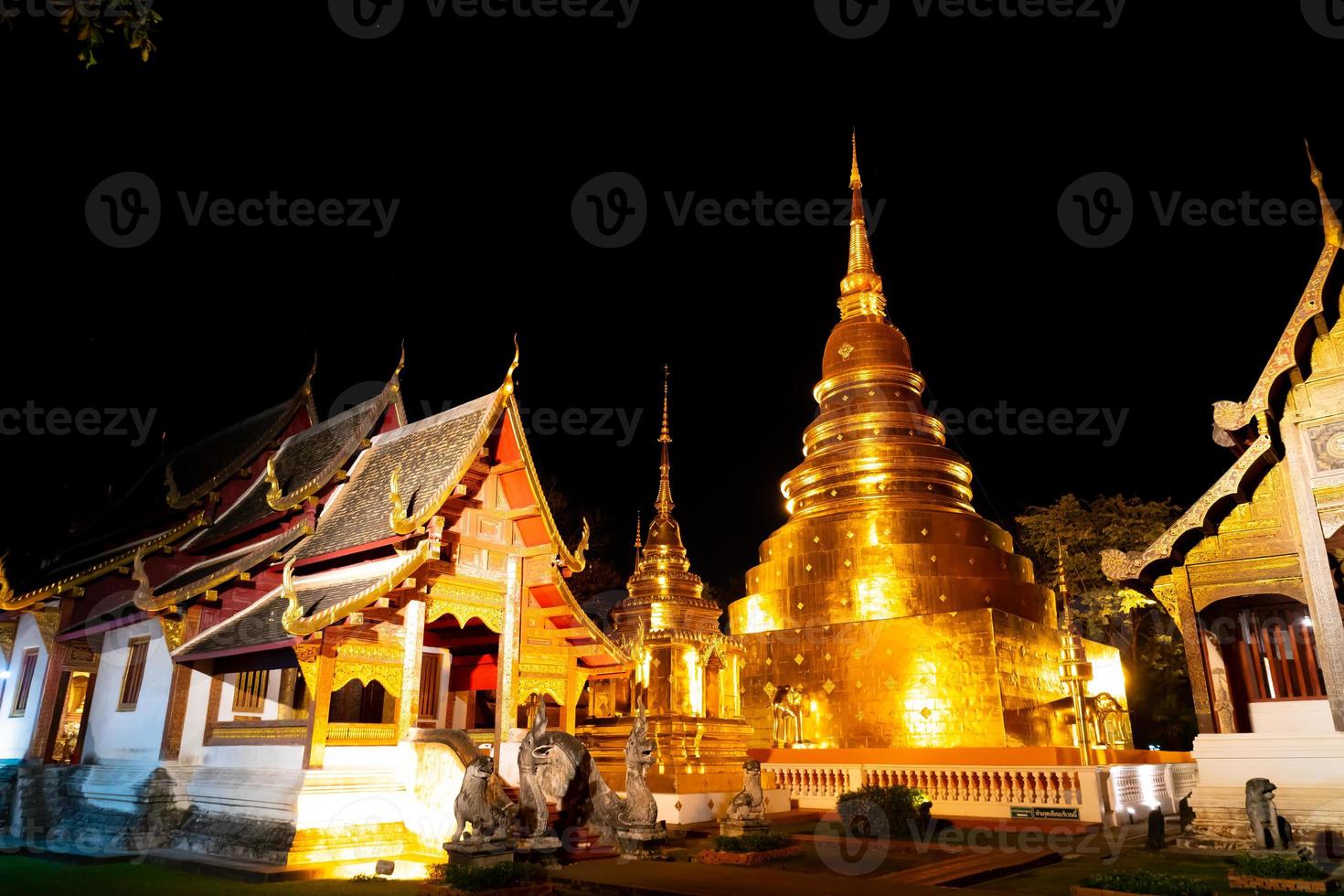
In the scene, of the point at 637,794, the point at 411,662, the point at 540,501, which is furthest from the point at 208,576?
the point at 637,794

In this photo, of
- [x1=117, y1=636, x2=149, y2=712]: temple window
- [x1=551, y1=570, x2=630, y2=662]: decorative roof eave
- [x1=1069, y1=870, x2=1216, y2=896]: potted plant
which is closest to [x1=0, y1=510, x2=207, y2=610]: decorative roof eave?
[x1=117, y1=636, x2=149, y2=712]: temple window

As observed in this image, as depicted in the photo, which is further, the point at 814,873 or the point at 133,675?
the point at 133,675

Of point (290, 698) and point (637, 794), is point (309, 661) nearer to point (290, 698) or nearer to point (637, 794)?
point (290, 698)

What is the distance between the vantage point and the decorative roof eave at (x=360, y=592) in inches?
406

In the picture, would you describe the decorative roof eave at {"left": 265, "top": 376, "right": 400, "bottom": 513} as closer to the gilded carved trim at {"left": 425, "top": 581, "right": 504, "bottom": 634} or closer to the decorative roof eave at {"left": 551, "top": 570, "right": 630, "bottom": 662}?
the gilded carved trim at {"left": 425, "top": 581, "right": 504, "bottom": 634}

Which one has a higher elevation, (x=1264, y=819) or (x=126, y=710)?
(x=126, y=710)

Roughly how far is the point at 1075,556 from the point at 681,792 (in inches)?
728

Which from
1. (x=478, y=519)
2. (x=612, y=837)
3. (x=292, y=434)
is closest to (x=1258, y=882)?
(x=612, y=837)

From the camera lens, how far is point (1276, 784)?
1112 cm

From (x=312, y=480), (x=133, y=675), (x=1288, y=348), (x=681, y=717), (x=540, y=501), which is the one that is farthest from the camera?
(x=681, y=717)

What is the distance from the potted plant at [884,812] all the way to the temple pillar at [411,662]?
7.00 metres

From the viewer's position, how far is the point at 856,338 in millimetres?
28750

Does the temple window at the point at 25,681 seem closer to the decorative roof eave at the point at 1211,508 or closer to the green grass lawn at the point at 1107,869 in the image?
the green grass lawn at the point at 1107,869

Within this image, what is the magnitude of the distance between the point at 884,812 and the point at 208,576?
1073cm
